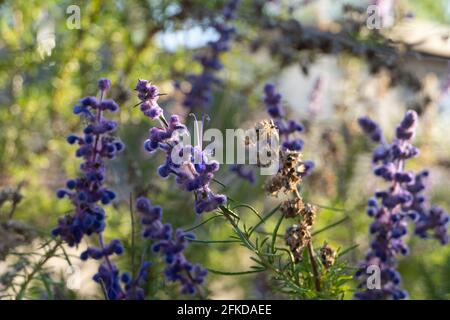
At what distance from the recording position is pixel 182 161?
2.62 feet

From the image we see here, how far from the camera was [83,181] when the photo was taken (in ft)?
3.08

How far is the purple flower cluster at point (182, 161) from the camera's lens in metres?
0.80

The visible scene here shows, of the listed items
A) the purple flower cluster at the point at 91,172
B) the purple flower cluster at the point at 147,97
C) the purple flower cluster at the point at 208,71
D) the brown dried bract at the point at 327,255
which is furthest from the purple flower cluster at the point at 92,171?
the purple flower cluster at the point at 208,71

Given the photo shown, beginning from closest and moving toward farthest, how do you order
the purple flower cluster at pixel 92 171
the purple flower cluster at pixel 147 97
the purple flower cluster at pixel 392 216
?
the purple flower cluster at pixel 147 97 → the purple flower cluster at pixel 92 171 → the purple flower cluster at pixel 392 216

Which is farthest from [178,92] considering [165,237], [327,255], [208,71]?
[327,255]

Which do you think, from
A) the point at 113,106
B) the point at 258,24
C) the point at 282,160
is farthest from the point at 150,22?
the point at 282,160

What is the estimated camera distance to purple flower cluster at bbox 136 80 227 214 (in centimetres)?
80

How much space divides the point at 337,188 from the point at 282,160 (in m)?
1.13

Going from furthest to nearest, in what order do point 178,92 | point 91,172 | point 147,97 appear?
point 178,92 → point 91,172 → point 147,97

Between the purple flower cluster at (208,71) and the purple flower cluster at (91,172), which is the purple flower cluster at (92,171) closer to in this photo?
the purple flower cluster at (91,172)

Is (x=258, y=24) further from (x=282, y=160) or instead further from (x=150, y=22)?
(x=282, y=160)

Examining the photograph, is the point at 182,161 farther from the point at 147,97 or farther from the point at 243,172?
the point at 243,172

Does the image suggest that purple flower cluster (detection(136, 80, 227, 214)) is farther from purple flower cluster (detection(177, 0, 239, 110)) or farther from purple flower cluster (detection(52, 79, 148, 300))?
purple flower cluster (detection(177, 0, 239, 110))

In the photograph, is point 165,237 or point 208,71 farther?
point 208,71
